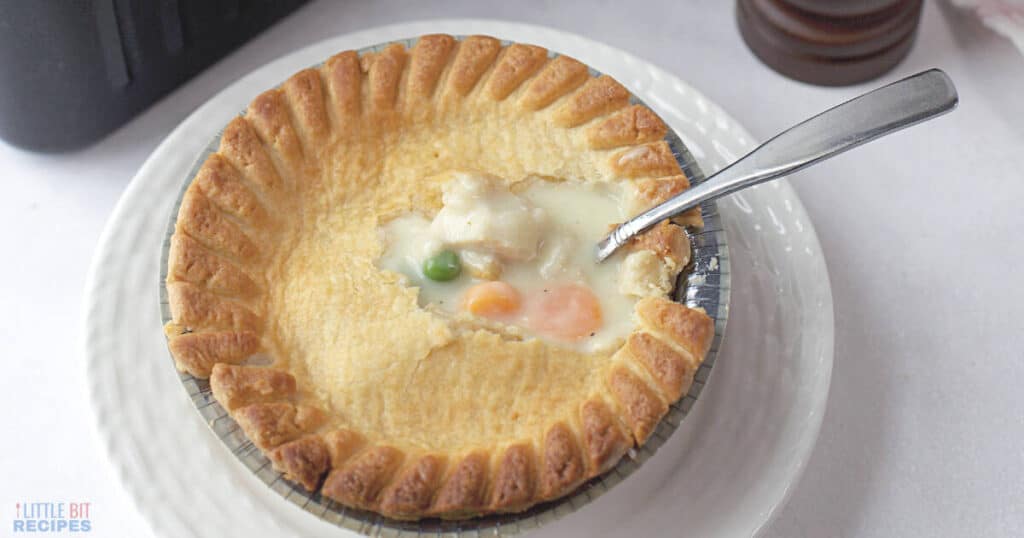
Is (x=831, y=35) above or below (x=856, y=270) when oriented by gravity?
above

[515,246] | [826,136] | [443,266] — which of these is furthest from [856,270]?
[443,266]

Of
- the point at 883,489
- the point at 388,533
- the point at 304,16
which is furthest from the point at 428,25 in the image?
the point at 883,489

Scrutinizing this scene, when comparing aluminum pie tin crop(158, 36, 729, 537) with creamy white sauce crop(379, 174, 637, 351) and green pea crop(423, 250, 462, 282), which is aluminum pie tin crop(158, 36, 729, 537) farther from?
green pea crop(423, 250, 462, 282)

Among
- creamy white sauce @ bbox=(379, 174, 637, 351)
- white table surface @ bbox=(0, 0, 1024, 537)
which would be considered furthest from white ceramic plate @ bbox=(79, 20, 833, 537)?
creamy white sauce @ bbox=(379, 174, 637, 351)

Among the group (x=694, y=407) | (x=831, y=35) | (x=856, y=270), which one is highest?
(x=831, y=35)

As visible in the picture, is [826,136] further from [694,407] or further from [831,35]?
[831,35]

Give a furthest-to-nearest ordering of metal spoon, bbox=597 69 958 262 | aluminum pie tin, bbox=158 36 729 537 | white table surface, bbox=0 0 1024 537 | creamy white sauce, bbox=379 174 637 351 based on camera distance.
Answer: white table surface, bbox=0 0 1024 537
creamy white sauce, bbox=379 174 637 351
metal spoon, bbox=597 69 958 262
aluminum pie tin, bbox=158 36 729 537
